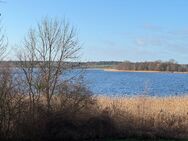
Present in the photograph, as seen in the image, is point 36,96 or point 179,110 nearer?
point 36,96

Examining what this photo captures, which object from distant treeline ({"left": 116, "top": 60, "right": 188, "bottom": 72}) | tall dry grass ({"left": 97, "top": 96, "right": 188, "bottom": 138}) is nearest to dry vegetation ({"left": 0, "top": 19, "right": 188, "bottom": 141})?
tall dry grass ({"left": 97, "top": 96, "right": 188, "bottom": 138})

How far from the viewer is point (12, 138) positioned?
48.5 ft

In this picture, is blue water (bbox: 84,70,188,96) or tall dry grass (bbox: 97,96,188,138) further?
blue water (bbox: 84,70,188,96)

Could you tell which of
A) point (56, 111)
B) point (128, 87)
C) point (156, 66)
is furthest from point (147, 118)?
point (156, 66)

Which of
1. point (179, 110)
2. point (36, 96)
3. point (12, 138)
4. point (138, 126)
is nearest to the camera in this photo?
point (12, 138)

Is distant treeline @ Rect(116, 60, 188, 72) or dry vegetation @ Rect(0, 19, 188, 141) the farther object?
distant treeline @ Rect(116, 60, 188, 72)

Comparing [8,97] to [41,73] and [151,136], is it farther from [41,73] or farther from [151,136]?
[151,136]

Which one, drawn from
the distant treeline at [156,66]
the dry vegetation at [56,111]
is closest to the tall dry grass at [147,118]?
the dry vegetation at [56,111]

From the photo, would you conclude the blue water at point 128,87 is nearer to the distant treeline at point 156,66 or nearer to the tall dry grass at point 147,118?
the tall dry grass at point 147,118

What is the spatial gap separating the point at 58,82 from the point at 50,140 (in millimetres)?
2274

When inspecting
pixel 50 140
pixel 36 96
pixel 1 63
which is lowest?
pixel 50 140

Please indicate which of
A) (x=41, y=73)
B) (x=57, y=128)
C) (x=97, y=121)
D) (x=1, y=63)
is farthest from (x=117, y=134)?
(x=1, y=63)

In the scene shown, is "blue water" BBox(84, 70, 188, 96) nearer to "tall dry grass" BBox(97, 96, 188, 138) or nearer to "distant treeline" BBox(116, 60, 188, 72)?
"tall dry grass" BBox(97, 96, 188, 138)

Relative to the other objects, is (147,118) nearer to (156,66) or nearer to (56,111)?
(56,111)
